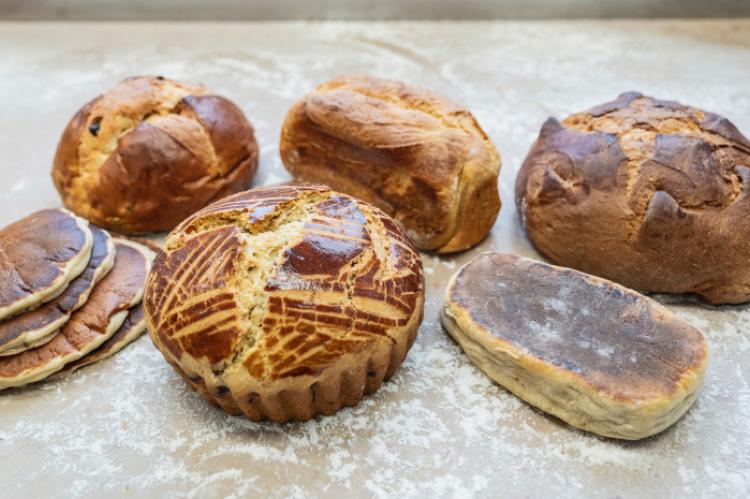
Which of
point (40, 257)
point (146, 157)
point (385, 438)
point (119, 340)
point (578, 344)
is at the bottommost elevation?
point (385, 438)

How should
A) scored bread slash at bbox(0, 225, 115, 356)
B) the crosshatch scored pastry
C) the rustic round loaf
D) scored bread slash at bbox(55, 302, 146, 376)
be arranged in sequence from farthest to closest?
the rustic round loaf
scored bread slash at bbox(55, 302, 146, 376)
scored bread slash at bbox(0, 225, 115, 356)
the crosshatch scored pastry

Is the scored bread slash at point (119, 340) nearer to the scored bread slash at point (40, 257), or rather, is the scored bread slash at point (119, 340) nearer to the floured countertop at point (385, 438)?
the floured countertop at point (385, 438)

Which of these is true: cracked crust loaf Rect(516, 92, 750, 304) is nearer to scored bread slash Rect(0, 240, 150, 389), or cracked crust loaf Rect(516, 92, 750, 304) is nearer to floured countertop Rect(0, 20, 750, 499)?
floured countertop Rect(0, 20, 750, 499)

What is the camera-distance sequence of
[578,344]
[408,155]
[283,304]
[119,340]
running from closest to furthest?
[283,304] < [578,344] < [119,340] < [408,155]

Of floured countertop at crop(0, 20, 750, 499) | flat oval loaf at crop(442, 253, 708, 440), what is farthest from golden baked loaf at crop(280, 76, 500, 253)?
flat oval loaf at crop(442, 253, 708, 440)

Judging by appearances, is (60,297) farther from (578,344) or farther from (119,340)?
(578,344)

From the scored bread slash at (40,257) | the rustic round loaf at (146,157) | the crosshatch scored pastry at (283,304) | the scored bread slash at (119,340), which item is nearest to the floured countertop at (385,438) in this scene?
the scored bread slash at (119,340)

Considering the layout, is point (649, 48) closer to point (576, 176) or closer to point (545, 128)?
point (545, 128)

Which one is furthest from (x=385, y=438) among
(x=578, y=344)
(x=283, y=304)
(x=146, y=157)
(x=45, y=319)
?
(x=146, y=157)
